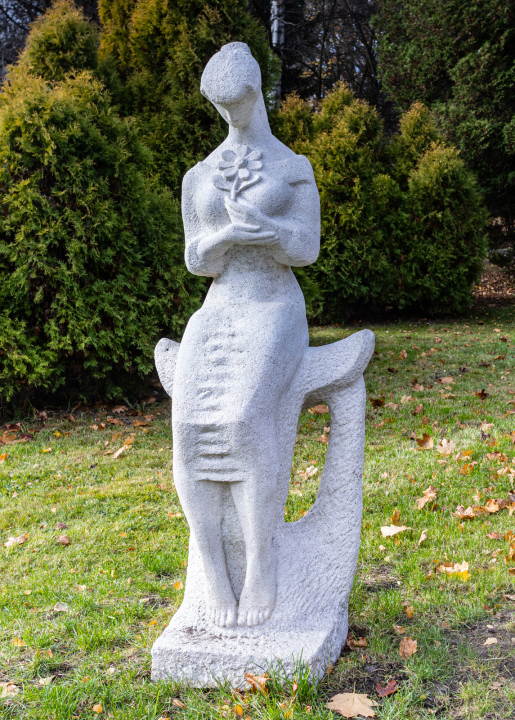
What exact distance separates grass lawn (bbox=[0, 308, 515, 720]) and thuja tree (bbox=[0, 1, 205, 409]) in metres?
0.69

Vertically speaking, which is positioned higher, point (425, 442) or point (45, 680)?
point (425, 442)

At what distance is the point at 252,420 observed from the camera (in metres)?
2.43

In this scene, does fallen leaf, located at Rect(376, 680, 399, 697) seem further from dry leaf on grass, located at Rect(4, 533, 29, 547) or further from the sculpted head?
dry leaf on grass, located at Rect(4, 533, 29, 547)

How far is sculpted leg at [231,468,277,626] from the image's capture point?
246 cm

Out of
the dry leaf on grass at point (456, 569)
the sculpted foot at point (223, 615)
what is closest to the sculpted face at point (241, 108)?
the sculpted foot at point (223, 615)

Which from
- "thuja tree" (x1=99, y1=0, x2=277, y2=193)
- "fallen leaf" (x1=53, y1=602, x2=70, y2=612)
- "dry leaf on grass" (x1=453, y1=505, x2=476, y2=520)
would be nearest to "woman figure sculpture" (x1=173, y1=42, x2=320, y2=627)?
Result: "fallen leaf" (x1=53, y1=602, x2=70, y2=612)

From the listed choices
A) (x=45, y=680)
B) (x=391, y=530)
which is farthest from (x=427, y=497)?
(x=45, y=680)

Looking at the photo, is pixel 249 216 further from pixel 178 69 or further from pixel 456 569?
pixel 178 69

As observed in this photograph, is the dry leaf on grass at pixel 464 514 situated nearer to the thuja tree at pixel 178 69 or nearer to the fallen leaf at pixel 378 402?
the fallen leaf at pixel 378 402

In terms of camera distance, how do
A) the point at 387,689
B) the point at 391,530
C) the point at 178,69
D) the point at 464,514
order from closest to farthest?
1. the point at 387,689
2. the point at 391,530
3. the point at 464,514
4. the point at 178,69

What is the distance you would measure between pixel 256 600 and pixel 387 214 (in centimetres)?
941

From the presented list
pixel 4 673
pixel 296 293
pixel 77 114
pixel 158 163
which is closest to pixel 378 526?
pixel 296 293

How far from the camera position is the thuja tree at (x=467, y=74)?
11953 millimetres

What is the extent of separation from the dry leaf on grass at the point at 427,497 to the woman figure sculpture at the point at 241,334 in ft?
5.62
